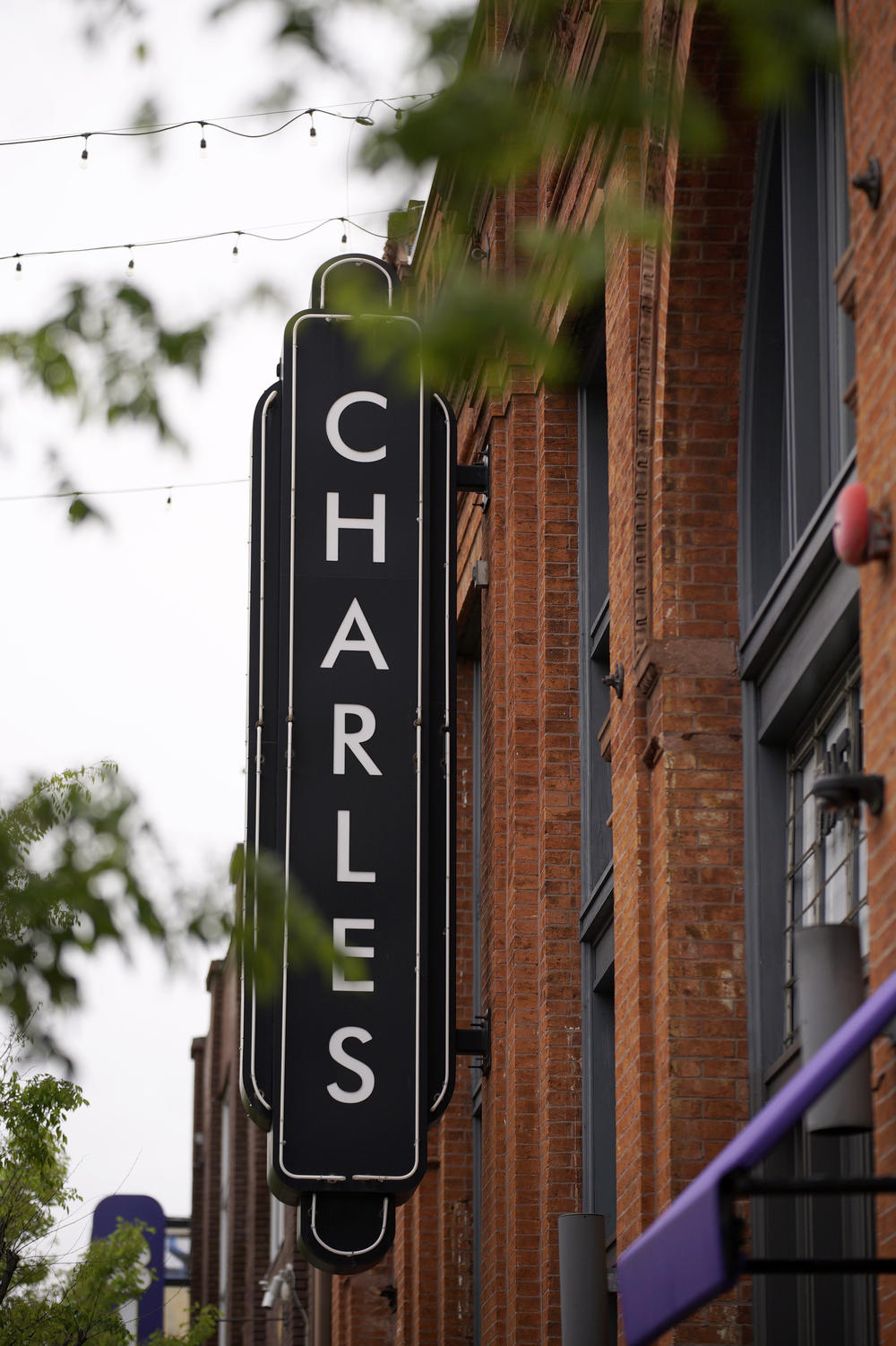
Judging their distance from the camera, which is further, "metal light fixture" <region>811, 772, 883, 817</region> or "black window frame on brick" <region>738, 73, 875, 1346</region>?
"black window frame on brick" <region>738, 73, 875, 1346</region>

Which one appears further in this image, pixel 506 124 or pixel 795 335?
pixel 795 335

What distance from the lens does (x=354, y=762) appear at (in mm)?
12602

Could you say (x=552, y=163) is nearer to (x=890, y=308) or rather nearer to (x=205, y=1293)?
(x=890, y=308)

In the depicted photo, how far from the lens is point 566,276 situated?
17.2 ft

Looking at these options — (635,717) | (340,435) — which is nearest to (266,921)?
(635,717)

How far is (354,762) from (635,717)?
3250mm

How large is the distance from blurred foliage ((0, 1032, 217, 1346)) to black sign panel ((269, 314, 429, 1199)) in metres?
6.35

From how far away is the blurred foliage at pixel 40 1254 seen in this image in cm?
1884

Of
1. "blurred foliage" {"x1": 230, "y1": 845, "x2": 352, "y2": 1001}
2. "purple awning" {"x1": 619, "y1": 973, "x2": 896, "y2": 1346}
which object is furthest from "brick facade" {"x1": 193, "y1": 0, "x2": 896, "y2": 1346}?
"blurred foliage" {"x1": 230, "y1": 845, "x2": 352, "y2": 1001}

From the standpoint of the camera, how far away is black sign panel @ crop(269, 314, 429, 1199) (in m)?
11.9

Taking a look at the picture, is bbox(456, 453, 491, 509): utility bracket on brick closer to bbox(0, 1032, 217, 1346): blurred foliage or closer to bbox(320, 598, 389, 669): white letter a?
bbox(320, 598, 389, 669): white letter a

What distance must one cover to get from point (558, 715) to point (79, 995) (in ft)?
26.3

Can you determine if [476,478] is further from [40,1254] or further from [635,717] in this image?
[40,1254]

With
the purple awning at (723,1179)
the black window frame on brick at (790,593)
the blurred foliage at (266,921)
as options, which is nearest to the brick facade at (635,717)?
the black window frame on brick at (790,593)
